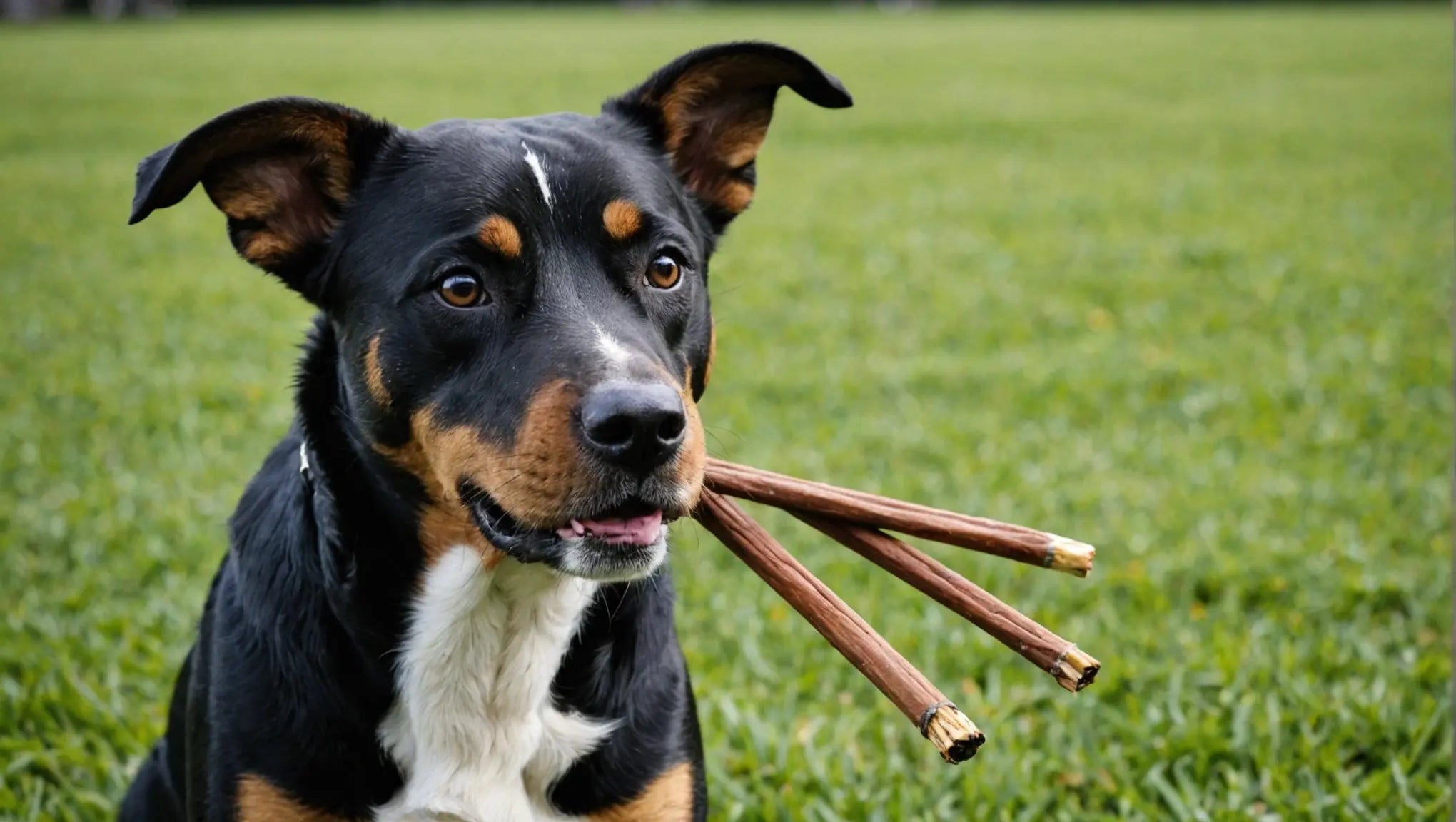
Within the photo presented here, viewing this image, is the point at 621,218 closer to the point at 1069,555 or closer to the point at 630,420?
the point at 630,420

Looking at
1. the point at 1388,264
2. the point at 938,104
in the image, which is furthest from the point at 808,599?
the point at 938,104

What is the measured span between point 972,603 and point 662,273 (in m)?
1.03

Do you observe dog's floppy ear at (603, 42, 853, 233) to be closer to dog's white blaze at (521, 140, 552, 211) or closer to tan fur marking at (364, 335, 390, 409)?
dog's white blaze at (521, 140, 552, 211)

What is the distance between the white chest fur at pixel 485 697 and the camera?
299 cm

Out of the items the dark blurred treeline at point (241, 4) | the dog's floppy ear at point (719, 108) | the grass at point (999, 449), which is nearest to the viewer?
the dog's floppy ear at point (719, 108)

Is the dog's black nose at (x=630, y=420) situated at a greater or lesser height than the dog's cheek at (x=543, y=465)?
greater

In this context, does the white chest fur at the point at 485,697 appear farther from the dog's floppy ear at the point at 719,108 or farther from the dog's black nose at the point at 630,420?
the dog's floppy ear at the point at 719,108

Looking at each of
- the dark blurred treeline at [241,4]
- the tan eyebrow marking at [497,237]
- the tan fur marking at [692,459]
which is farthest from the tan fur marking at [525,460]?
the dark blurred treeline at [241,4]

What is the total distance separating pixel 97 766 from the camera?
428 cm

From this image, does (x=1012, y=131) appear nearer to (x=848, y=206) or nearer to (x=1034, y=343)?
(x=848, y=206)

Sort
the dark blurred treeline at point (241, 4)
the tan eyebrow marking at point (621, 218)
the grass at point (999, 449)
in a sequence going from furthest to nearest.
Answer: the dark blurred treeline at point (241, 4) < the grass at point (999, 449) < the tan eyebrow marking at point (621, 218)

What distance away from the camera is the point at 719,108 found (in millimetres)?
3498

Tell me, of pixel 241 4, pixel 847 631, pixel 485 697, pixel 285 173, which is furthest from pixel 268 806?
pixel 241 4

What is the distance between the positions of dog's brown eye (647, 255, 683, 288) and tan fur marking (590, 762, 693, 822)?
1.11 metres
